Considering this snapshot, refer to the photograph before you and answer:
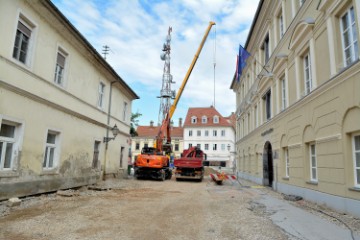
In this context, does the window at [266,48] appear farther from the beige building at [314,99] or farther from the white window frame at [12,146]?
the white window frame at [12,146]

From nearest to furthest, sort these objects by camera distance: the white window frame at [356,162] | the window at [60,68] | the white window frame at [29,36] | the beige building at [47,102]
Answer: the white window frame at [356,162] < the beige building at [47,102] < the white window frame at [29,36] < the window at [60,68]

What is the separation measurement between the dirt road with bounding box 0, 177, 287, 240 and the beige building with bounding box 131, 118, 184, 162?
52860 mm

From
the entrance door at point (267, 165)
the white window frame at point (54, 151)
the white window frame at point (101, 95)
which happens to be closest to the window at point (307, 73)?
the entrance door at point (267, 165)

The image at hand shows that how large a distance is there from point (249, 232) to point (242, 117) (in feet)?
74.4

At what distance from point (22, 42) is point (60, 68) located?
9.08ft

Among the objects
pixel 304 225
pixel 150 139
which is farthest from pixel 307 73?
pixel 150 139

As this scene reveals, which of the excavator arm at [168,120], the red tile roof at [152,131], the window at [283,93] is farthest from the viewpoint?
the red tile roof at [152,131]

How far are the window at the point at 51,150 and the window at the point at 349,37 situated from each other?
11.2m

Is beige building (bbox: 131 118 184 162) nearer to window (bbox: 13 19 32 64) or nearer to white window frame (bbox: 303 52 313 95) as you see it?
white window frame (bbox: 303 52 313 95)

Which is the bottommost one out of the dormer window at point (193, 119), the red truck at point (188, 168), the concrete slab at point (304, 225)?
the concrete slab at point (304, 225)

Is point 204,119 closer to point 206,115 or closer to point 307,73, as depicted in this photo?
point 206,115

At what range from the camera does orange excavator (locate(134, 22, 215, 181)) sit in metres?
21.2

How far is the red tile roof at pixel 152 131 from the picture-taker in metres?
65.9

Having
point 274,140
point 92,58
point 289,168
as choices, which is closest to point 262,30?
point 274,140
